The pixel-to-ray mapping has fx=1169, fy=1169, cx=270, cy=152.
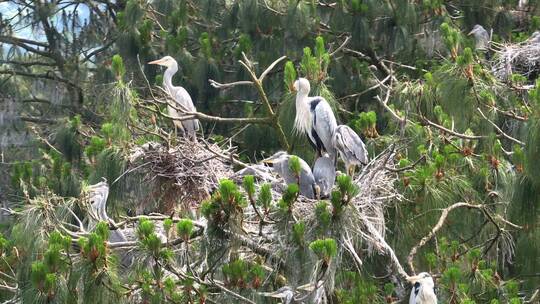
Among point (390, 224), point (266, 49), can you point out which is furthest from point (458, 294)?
point (266, 49)

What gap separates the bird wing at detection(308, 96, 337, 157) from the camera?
689 cm

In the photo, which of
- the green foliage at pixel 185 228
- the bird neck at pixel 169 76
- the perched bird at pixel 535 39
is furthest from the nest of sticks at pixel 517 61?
the green foliage at pixel 185 228

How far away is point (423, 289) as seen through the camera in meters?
5.66

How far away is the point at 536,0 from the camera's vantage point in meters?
9.80

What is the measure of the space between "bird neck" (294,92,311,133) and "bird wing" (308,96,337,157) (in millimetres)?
27

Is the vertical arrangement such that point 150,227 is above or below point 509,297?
above

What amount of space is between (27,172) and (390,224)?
3.04m

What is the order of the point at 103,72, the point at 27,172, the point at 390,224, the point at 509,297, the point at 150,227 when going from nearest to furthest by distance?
the point at 150,227 < the point at 509,297 < the point at 390,224 < the point at 27,172 < the point at 103,72

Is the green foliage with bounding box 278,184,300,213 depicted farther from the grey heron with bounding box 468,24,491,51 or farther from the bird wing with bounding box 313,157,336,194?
the grey heron with bounding box 468,24,491,51

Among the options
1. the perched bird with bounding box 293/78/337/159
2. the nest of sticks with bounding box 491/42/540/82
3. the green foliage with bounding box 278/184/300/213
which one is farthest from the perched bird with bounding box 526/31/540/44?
the green foliage with bounding box 278/184/300/213

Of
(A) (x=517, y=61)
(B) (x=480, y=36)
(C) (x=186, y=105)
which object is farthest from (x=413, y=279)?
(B) (x=480, y=36)

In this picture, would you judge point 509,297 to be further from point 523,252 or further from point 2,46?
point 2,46

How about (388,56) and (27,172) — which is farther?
(388,56)

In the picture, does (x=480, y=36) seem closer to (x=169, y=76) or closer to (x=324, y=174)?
(x=169, y=76)
